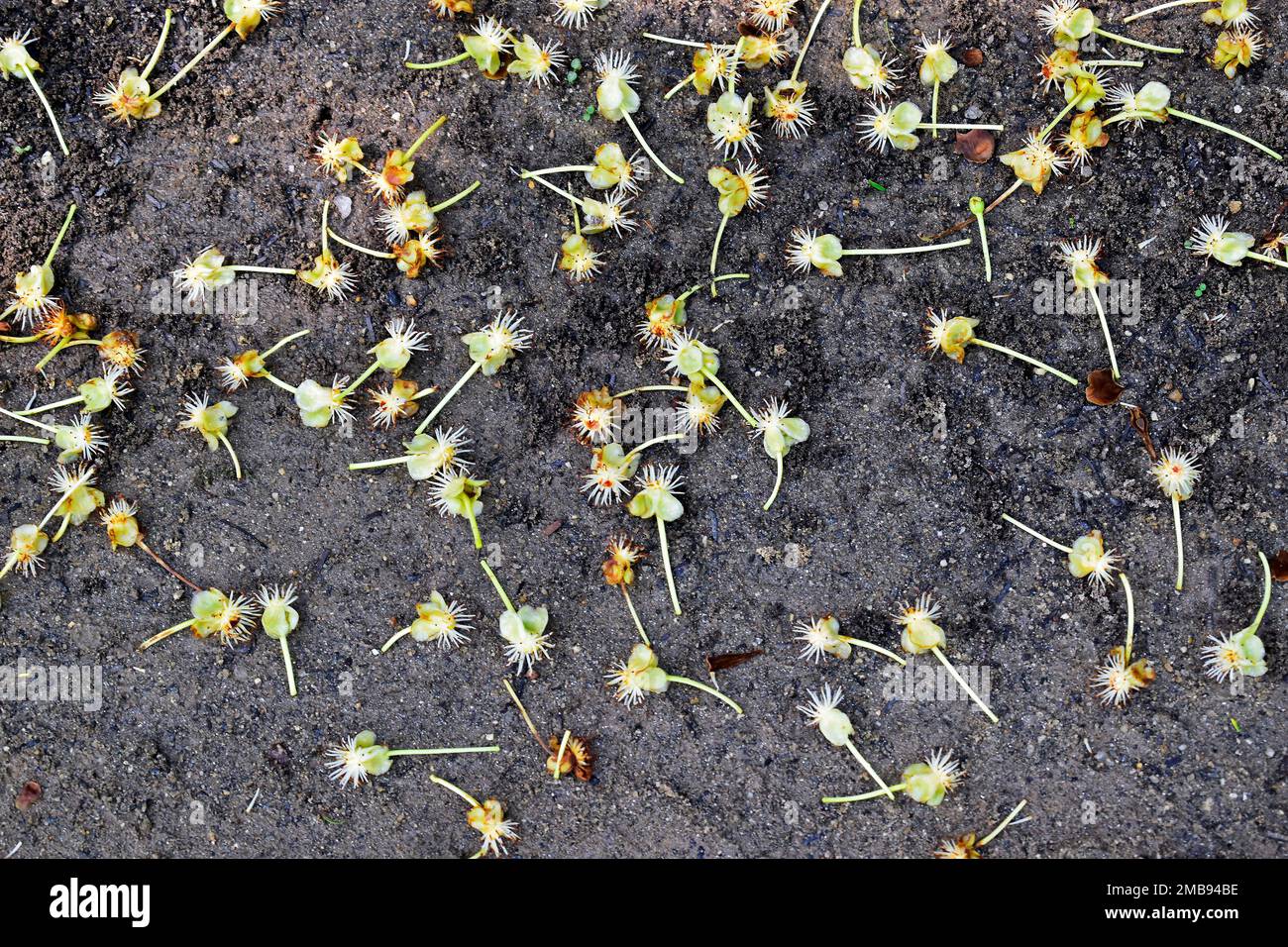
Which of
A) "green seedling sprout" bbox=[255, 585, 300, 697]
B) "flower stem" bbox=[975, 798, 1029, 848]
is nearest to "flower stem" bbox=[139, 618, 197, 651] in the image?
"green seedling sprout" bbox=[255, 585, 300, 697]

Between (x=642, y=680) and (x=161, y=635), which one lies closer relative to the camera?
(x=642, y=680)

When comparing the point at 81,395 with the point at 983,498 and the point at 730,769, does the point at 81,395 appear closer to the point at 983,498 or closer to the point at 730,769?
the point at 730,769

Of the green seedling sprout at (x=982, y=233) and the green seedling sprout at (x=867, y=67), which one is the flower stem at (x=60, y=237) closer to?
the green seedling sprout at (x=867, y=67)

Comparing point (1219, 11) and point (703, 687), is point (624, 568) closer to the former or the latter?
point (703, 687)

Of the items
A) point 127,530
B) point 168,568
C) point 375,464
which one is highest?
point 375,464

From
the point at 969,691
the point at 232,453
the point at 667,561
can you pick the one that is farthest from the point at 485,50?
the point at 969,691

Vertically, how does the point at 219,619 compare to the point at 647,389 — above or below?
below
